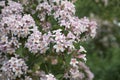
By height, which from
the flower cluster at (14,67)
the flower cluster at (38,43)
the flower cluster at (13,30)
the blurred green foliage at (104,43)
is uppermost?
the blurred green foliage at (104,43)

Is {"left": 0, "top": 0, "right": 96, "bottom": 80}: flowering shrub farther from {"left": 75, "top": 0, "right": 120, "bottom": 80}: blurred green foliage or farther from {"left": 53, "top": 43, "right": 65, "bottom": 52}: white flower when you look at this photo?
{"left": 75, "top": 0, "right": 120, "bottom": 80}: blurred green foliage

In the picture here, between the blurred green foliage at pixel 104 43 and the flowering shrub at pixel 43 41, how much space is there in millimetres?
1680

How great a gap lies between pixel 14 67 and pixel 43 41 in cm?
Answer: 34

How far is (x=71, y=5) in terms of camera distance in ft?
15.9

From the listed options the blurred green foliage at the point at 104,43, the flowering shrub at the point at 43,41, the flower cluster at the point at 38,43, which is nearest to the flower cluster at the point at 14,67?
the flowering shrub at the point at 43,41

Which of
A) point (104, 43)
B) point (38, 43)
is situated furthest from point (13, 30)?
point (104, 43)

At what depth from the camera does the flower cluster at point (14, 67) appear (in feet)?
14.7

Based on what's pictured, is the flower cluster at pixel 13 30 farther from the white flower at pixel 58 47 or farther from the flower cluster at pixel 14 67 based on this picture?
the white flower at pixel 58 47

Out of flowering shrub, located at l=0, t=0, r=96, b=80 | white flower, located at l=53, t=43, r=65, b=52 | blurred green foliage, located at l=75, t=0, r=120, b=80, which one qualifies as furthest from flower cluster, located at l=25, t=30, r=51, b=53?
blurred green foliage, located at l=75, t=0, r=120, b=80

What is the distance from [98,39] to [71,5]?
6482 mm

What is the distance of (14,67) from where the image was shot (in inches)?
177

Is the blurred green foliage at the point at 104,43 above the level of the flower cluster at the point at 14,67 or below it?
above

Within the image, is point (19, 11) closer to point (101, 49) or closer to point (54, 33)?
point (54, 33)

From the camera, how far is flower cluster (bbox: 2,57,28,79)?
177 inches
